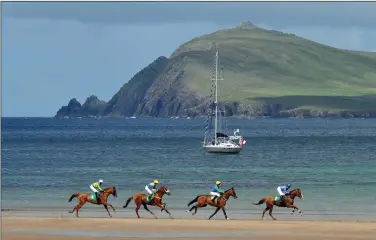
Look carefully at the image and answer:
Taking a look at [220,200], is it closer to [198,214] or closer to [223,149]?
[198,214]

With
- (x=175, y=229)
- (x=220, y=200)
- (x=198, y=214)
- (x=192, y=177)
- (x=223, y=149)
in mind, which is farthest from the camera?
(x=223, y=149)

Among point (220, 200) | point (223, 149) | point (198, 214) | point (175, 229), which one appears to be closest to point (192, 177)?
point (198, 214)

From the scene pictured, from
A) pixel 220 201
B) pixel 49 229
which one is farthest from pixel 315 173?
pixel 49 229

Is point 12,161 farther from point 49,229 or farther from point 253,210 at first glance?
point 49,229

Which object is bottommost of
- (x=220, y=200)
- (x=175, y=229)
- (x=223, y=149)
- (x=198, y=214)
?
(x=223, y=149)

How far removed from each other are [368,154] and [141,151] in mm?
27922

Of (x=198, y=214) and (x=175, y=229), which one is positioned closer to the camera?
(x=175, y=229)

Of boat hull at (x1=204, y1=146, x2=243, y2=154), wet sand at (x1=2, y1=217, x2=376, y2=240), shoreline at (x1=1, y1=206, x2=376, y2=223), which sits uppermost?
wet sand at (x1=2, y1=217, x2=376, y2=240)

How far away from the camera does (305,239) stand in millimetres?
38156

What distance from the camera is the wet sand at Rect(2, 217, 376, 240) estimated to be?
3925 centimetres

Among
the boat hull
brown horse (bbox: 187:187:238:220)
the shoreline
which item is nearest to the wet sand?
brown horse (bbox: 187:187:238:220)

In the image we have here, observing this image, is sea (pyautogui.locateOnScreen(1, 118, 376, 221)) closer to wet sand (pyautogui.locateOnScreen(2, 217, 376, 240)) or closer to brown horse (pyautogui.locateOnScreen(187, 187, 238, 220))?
brown horse (pyautogui.locateOnScreen(187, 187, 238, 220))

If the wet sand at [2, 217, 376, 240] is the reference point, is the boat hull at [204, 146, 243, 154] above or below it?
below

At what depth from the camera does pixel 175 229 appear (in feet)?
137
